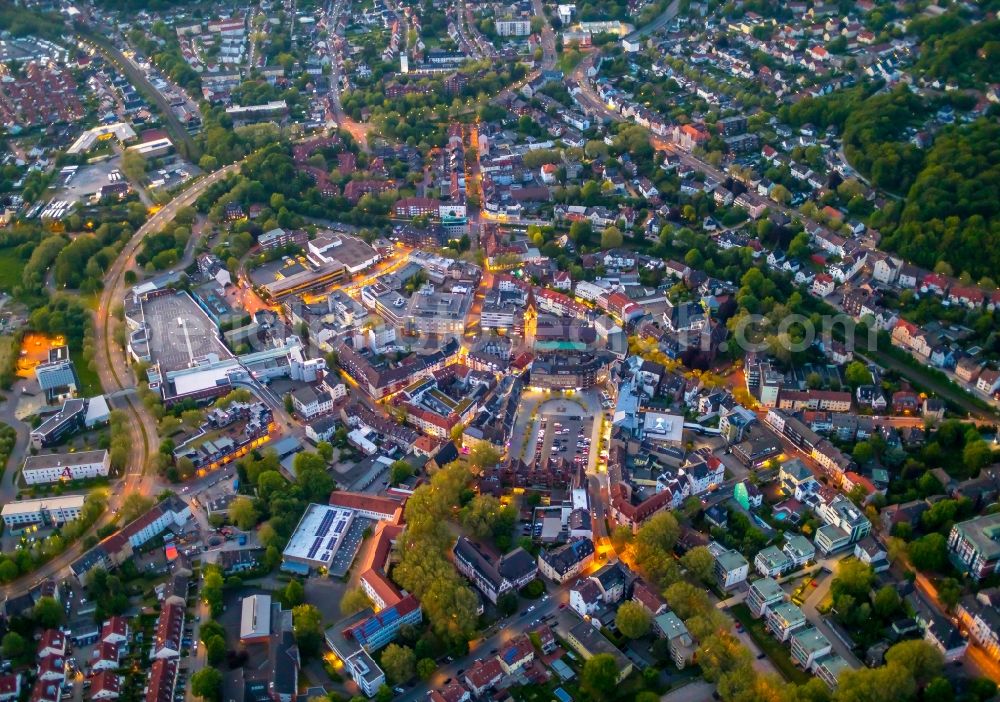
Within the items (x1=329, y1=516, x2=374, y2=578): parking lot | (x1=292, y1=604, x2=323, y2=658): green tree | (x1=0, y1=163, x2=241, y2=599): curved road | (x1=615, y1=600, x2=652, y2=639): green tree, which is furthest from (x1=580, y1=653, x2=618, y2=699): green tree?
(x1=0, y1=163, x2=241, y2=599): curved road

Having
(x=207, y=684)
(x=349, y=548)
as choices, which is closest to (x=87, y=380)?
(x=349, y=548)

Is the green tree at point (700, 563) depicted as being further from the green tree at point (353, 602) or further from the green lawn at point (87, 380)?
the green lawn at point (87, 380)

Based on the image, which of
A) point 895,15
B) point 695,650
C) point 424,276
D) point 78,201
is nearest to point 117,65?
Answer: point 78,201

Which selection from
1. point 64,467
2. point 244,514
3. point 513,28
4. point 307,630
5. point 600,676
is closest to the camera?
point 600,676

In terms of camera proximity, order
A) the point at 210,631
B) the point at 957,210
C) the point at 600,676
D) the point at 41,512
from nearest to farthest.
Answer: the point at 600,676
the point at 210,631
the point at 41,512
the point at 957,210

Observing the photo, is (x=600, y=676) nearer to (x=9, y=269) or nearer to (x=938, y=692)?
(x=938, y=692)

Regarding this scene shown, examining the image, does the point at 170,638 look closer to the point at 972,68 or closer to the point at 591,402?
the point at 591,402
